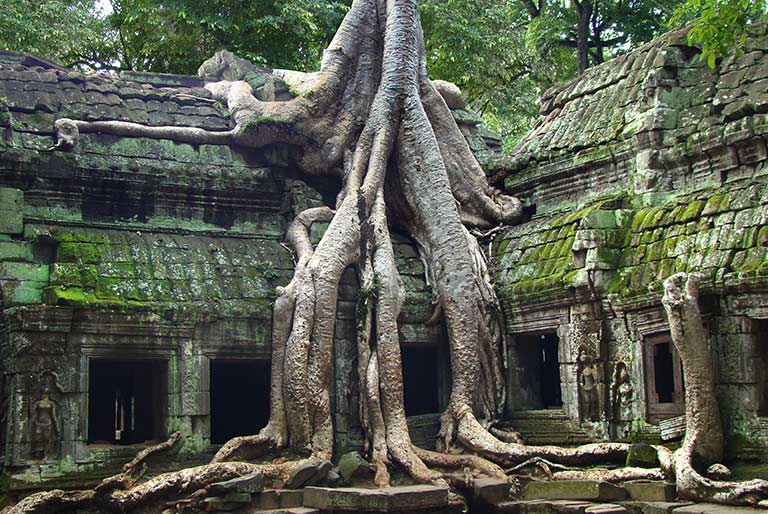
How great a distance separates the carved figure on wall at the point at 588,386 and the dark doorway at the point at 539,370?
131 cm

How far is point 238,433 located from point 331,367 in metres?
2.67

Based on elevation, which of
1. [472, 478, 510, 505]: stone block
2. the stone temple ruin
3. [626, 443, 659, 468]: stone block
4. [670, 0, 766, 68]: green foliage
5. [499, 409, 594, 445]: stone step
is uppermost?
[670, 0, 766, 68]: green foliage

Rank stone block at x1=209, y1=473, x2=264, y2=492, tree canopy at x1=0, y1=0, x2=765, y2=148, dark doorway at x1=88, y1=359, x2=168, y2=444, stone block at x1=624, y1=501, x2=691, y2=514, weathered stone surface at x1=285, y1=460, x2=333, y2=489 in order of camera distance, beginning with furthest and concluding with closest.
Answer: tree canopy at x1=0, y1=0, x2=765, y2=148 → dark doorway at x1=88, y1=359, x2=168, y2=444 → weathered stone surface at x1=285, y1=460, x2=333, y2=489 → stone block at x1=209, y1=473, x2=264, y2=492 → stone block at x1=624, y1=501, x2=691, y2=514

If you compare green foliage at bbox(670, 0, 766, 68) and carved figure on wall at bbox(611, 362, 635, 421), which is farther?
carved figure on wall at bbox(611, 362, 635, 421)

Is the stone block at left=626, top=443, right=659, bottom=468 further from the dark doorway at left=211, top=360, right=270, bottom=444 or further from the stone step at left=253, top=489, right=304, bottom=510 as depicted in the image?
the dark doorway at left=211, top=360, right=270, bottom=444

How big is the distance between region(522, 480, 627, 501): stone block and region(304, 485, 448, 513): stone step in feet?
3.50

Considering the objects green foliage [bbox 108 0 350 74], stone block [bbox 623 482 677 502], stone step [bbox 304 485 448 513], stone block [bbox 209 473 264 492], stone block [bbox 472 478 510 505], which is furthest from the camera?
green foliage [bbox 108 0 350 74]

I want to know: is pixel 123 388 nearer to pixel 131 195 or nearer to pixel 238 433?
pixel 238 433

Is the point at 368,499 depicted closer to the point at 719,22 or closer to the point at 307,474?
the point at 307,474

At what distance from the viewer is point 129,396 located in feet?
48.5

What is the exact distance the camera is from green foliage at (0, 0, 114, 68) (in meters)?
19.5

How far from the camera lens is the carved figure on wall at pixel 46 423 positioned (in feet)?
35.8

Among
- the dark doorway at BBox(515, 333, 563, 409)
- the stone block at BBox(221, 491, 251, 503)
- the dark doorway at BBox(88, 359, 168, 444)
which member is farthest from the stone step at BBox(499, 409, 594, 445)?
the dark doorway at BBox(88, 359, 168, 444)

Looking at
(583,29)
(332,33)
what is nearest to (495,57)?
(583,29)
